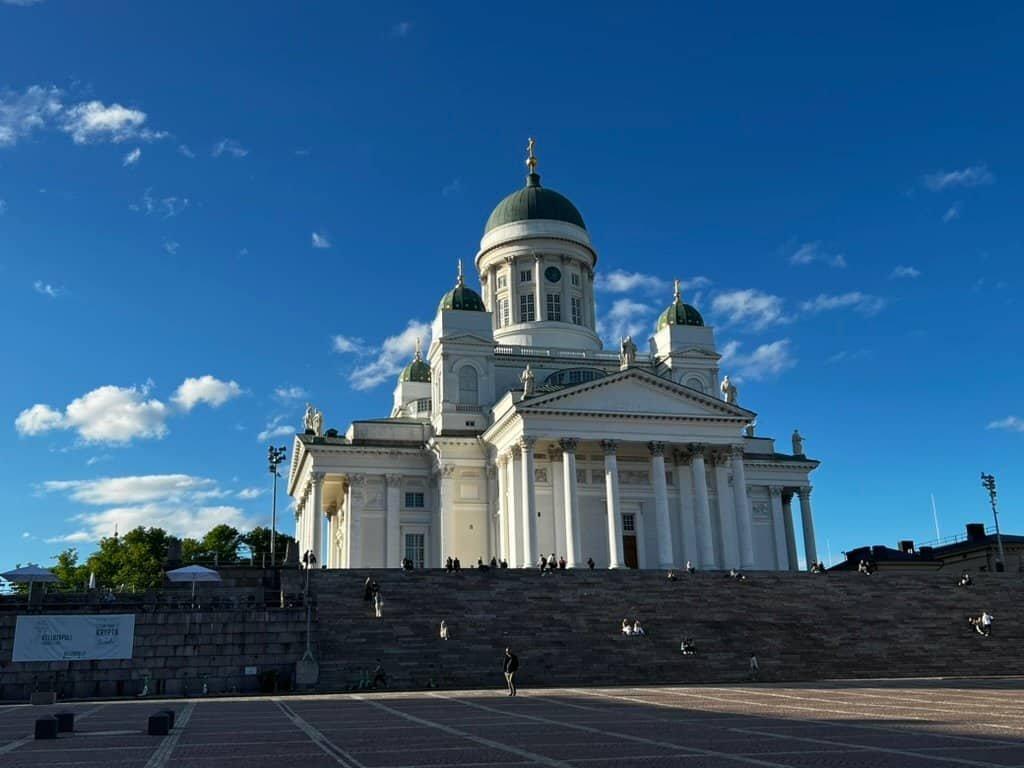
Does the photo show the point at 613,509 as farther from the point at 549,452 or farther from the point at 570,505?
the point at 549,452

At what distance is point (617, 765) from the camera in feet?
42.6

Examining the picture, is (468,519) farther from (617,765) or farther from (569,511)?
(617,765)

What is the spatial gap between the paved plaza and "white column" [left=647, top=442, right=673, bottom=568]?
2555 centimetres

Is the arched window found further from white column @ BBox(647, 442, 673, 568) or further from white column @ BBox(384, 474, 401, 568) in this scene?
white column @ BBox(647, 442, 673, 568)

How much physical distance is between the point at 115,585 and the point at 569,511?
6110cm

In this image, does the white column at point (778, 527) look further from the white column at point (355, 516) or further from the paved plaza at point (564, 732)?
the paved plaza at point (564, 732)

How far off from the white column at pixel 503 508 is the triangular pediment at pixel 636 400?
15.8 ft

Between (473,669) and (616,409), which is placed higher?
(616,409)

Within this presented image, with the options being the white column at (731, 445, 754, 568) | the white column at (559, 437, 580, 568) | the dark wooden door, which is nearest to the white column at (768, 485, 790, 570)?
the white column at (731, 445, 754, 568)

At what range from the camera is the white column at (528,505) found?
174 feet

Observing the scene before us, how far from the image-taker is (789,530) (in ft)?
228

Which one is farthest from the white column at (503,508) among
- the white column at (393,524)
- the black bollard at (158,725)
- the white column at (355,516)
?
the black bollard at (158,725)

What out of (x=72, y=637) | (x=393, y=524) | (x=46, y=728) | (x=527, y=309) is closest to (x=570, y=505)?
(x=393, y=524)

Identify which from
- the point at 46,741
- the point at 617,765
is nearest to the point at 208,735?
the point at 46,741
